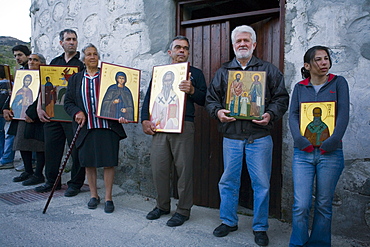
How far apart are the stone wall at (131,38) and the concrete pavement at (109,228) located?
616 millimetres

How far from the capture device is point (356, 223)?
2.69 meters

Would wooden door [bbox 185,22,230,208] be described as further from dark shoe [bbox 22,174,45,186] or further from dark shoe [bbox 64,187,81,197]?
dark shoe [bbox 22,174,45,186]

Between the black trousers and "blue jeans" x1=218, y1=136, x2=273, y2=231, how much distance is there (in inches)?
79.2

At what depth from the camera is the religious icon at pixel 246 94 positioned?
2.56 metres

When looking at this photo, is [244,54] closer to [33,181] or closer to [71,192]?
[71,192]

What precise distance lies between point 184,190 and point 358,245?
1.57 meters

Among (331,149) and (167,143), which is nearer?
(331,149)

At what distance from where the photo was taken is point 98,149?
3.23m

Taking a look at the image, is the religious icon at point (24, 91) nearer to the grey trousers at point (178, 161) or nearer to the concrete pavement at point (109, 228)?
the concrete pavement at point (109, 228)

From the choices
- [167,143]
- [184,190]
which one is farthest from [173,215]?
[167,143]

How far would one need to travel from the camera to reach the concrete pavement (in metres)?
→ 2.59

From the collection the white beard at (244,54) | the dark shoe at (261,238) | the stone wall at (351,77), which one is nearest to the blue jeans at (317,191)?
the dark shoe at (261,238)

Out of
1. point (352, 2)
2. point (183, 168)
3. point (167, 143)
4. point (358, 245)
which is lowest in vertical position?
point (358, 245)

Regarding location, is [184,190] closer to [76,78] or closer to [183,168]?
[183,168]
